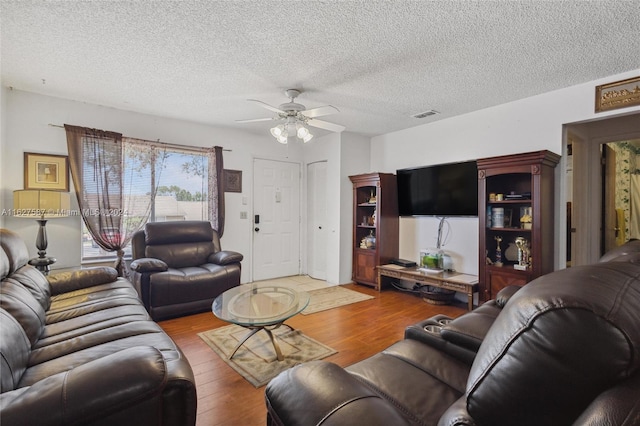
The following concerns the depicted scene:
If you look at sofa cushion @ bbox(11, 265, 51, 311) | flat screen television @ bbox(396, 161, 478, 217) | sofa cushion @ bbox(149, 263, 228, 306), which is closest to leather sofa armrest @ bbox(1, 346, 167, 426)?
sofa cushion @ bbox(11, 265, 51, 311)

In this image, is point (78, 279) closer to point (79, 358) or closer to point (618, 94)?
point (79, 358)

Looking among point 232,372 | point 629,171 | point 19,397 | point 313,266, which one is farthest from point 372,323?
point 629,171

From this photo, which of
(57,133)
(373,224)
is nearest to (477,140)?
(373,224)

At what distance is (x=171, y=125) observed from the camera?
4289 millimetres

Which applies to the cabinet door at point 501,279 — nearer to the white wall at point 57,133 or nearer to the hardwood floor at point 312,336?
the hardwood floor at point 312,336

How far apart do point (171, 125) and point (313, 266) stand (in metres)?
3.26

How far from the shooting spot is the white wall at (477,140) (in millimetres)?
3119

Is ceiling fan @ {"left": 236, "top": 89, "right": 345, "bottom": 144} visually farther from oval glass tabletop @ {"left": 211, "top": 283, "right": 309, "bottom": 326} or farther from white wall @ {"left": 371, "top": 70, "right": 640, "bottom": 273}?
white wall @ {"left": 371, "top": 70, "right": 640, "bottom": 273}

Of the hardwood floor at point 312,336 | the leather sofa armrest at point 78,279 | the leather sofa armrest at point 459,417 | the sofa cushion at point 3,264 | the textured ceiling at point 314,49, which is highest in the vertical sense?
the textured ceiling at point 314,49

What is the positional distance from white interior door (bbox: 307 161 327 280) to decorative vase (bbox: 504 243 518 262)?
9.11ft

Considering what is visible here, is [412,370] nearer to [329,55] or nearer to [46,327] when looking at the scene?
[46,327]

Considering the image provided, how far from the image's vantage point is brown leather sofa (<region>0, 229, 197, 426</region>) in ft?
2.93

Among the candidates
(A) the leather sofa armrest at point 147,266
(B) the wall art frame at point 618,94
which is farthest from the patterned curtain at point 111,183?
(B) the wall art frame at point 618,94

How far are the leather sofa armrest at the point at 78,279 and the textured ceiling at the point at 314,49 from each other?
1867 mm
